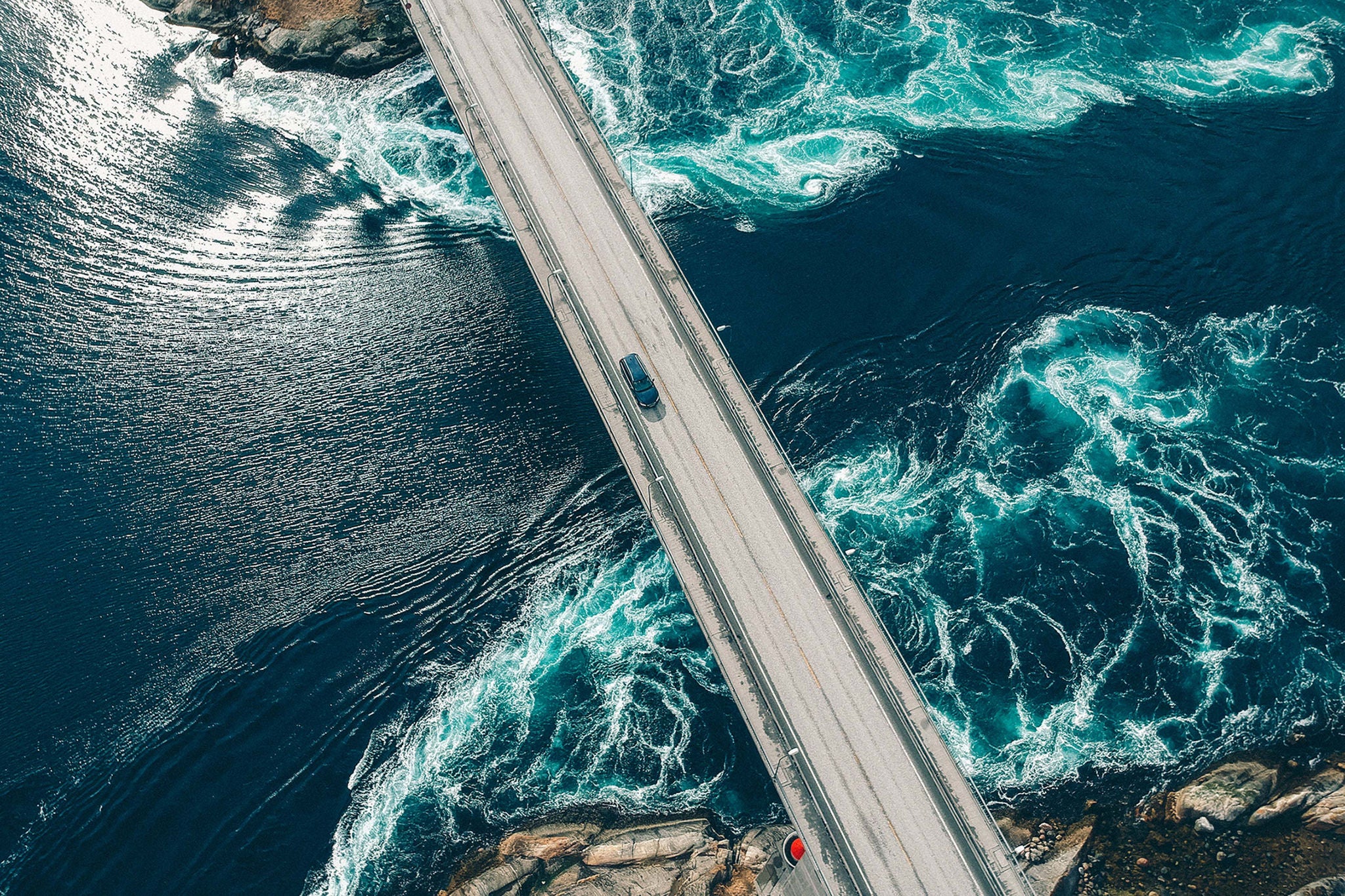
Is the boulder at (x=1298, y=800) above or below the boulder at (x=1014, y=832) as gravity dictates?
above

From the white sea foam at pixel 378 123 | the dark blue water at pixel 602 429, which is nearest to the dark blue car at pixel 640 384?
the dark blue water at pixel 602 429

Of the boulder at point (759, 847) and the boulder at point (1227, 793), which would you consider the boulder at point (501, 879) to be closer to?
the boulder at point (759, 847)

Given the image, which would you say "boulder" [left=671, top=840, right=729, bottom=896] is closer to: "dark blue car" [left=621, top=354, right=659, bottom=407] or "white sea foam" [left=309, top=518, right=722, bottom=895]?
"white sea foam" [left=309, top=518, right=722, bottom=895]

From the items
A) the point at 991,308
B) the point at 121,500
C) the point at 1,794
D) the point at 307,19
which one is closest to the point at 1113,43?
the point at 991,308

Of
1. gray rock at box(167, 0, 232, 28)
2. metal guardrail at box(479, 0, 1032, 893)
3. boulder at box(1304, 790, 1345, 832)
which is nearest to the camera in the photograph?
metal guardrail at box(479, 0, 1032, 893)

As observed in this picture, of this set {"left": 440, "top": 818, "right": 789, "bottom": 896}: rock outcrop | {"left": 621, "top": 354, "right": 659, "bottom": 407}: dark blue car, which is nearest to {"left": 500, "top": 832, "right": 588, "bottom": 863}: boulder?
{"left": 440, "top": 818, "right": 789, "bottom": 896}: rock outcrop

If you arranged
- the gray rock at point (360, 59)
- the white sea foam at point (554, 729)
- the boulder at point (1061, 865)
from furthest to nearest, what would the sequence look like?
the gray rock at point (360, 59)
the white sea foam at point (554, 729)
the boulder at point (1061, 865)

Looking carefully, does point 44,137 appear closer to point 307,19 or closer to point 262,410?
point 307,19
